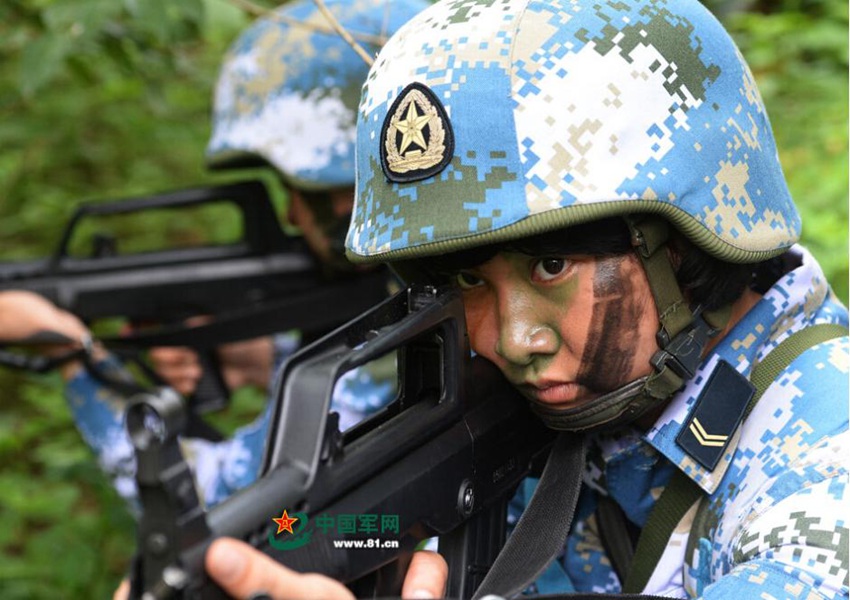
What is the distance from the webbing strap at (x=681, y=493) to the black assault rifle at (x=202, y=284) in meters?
1.60

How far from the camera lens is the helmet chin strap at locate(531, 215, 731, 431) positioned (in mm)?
1840

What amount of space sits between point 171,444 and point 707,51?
1.14 metres

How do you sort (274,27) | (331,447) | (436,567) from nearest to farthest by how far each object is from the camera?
1. (331,447)
2. (436,567)
3. (274,27)

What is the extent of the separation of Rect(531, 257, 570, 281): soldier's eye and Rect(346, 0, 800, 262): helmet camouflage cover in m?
0.08

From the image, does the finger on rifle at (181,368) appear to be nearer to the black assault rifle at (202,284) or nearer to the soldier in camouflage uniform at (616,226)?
the black assault rifle at (202,284)

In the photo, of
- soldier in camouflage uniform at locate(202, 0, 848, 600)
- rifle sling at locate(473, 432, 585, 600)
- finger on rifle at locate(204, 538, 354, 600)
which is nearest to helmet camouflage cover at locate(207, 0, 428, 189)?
soldier in camouflage uniform at locate(202, 0, 848, 600)

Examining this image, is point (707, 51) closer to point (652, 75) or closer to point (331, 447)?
point (652, 75)

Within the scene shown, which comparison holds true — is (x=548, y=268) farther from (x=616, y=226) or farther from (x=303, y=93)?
(x=303, y=93)

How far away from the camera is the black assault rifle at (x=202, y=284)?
136 inches

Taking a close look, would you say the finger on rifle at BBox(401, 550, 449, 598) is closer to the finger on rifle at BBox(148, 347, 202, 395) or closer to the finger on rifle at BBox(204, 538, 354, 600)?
the finger on rifle at BBox(204, 538, 354, 600)

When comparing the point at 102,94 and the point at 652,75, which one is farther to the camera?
the point at 102,94

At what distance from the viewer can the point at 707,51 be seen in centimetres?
190

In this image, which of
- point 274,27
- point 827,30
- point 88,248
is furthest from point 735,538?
point 88,248

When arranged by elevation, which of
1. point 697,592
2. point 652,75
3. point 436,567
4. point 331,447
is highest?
point 652,75
